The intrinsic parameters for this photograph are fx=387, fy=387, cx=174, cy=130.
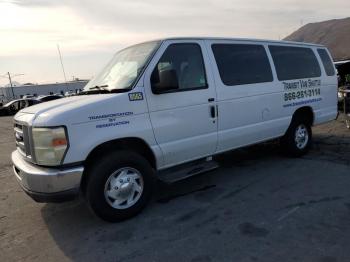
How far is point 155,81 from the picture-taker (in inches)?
186

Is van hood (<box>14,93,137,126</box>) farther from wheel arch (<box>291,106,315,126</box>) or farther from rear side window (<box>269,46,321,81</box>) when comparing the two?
wheel arch (<box>291,106,315,126</box>)

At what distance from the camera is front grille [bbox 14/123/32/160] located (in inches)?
171

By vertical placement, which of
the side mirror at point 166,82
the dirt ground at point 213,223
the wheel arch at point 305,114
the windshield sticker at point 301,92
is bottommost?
the dirt ground at point 213,223

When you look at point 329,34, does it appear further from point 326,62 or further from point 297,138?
point 297,138

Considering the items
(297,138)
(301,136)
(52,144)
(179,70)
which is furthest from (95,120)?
(301,136)

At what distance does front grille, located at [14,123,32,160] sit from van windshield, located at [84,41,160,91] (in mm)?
1080

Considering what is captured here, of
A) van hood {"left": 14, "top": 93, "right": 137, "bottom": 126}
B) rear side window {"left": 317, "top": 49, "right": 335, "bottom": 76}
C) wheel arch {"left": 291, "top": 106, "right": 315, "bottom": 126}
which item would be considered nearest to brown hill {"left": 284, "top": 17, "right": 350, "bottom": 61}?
rear side window {"left": 317, "top": 49, "right": 335, "bottom": 76}

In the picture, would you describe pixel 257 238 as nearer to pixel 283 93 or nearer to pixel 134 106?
pixel 134 106

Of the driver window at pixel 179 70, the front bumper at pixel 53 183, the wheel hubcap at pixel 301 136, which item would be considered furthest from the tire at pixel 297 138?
the front bumper at pixel 53 183

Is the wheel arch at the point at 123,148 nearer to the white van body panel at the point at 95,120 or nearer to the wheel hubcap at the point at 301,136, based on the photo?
the white van body panel at the point at 95,120

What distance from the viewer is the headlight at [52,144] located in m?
4.04

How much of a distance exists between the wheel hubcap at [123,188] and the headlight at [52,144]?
2.16ft

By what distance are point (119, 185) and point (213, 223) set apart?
117 centimetres

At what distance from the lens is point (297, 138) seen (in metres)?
7.06
